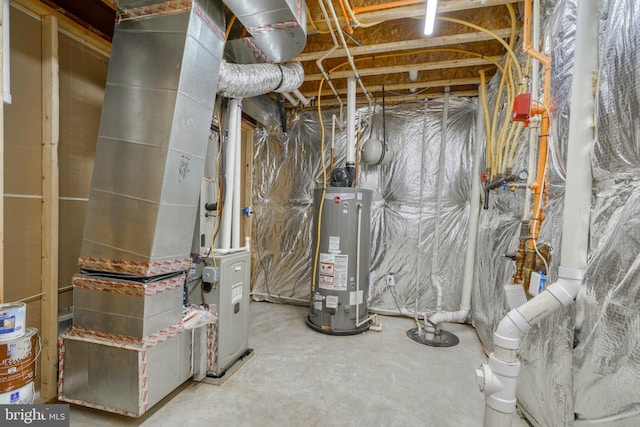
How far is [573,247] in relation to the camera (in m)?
1.17

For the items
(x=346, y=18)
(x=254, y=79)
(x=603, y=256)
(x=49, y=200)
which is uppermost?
(x=346, y=18)

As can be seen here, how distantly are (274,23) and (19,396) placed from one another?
2.31 metres

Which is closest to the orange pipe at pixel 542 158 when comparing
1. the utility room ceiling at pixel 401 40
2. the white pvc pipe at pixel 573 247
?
the white pvc pipe at pixel 573 247

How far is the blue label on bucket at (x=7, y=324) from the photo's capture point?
129cm

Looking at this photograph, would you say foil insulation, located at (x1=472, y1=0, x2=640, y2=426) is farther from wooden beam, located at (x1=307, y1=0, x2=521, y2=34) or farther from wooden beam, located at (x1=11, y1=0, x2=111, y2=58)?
wooden beam, located at (x1=11, y1=0, x2=111, y2=58)

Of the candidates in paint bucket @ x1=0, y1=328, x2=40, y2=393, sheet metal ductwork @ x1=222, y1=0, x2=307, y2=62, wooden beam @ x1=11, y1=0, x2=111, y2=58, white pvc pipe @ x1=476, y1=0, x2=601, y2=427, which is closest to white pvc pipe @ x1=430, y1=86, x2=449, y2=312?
sheet metal ductwork @ x1=222, y1=0, x2=307, y2=62

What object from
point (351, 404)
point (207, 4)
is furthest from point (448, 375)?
point (207, 4)

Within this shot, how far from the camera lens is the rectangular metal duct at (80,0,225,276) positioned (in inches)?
62.3

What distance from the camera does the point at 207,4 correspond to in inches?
67.6

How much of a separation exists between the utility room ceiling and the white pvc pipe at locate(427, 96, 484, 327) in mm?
633

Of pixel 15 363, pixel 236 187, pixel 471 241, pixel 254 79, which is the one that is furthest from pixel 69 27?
pixel 471 241

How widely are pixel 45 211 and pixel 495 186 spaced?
122 inches

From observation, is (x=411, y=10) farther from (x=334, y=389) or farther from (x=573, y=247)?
(x=334, y=389)

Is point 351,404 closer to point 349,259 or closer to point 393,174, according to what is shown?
point 349,259
